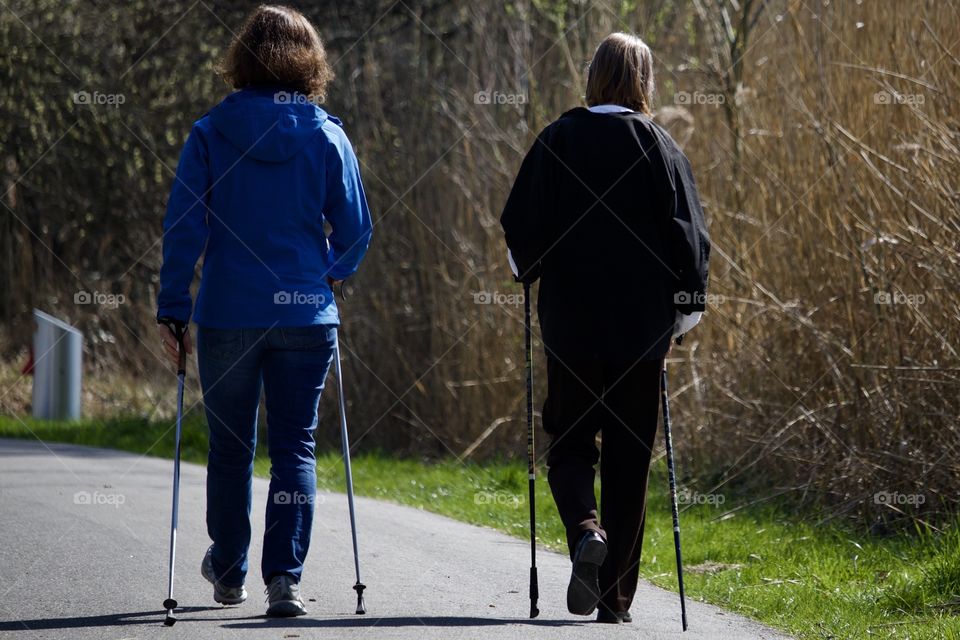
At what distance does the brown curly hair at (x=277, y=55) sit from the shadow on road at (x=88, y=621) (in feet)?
6.33

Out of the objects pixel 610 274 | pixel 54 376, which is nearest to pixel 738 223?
pixel 610 274

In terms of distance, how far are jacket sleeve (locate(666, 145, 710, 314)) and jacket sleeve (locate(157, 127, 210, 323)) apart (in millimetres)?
1656

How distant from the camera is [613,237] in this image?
16.1ft

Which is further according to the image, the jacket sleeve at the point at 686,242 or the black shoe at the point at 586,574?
the jacket sleeve at the point at 686,242

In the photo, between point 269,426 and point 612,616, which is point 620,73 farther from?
point 612,616

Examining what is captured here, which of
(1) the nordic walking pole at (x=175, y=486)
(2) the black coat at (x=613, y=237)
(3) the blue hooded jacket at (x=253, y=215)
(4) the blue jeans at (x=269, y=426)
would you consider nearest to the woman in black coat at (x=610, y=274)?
(2) the black coat at (x=613, y=237)

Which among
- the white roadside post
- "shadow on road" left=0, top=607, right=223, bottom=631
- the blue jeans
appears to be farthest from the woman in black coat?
the white roadside post

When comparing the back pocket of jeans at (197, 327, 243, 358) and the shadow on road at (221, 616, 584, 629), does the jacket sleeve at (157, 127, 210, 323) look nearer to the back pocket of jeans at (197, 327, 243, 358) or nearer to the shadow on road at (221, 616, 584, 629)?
the back pocket of jeans at (197, 327, 243, 358)

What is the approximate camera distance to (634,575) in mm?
5035

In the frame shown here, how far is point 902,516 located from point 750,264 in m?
2.09

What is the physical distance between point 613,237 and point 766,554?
2.49 meters

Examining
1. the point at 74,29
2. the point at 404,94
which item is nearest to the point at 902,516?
the point at 404,94

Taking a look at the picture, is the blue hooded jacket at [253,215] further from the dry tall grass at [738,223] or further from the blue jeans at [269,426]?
the dry tall grass at [738,223]

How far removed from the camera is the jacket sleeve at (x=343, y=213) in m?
5.07
